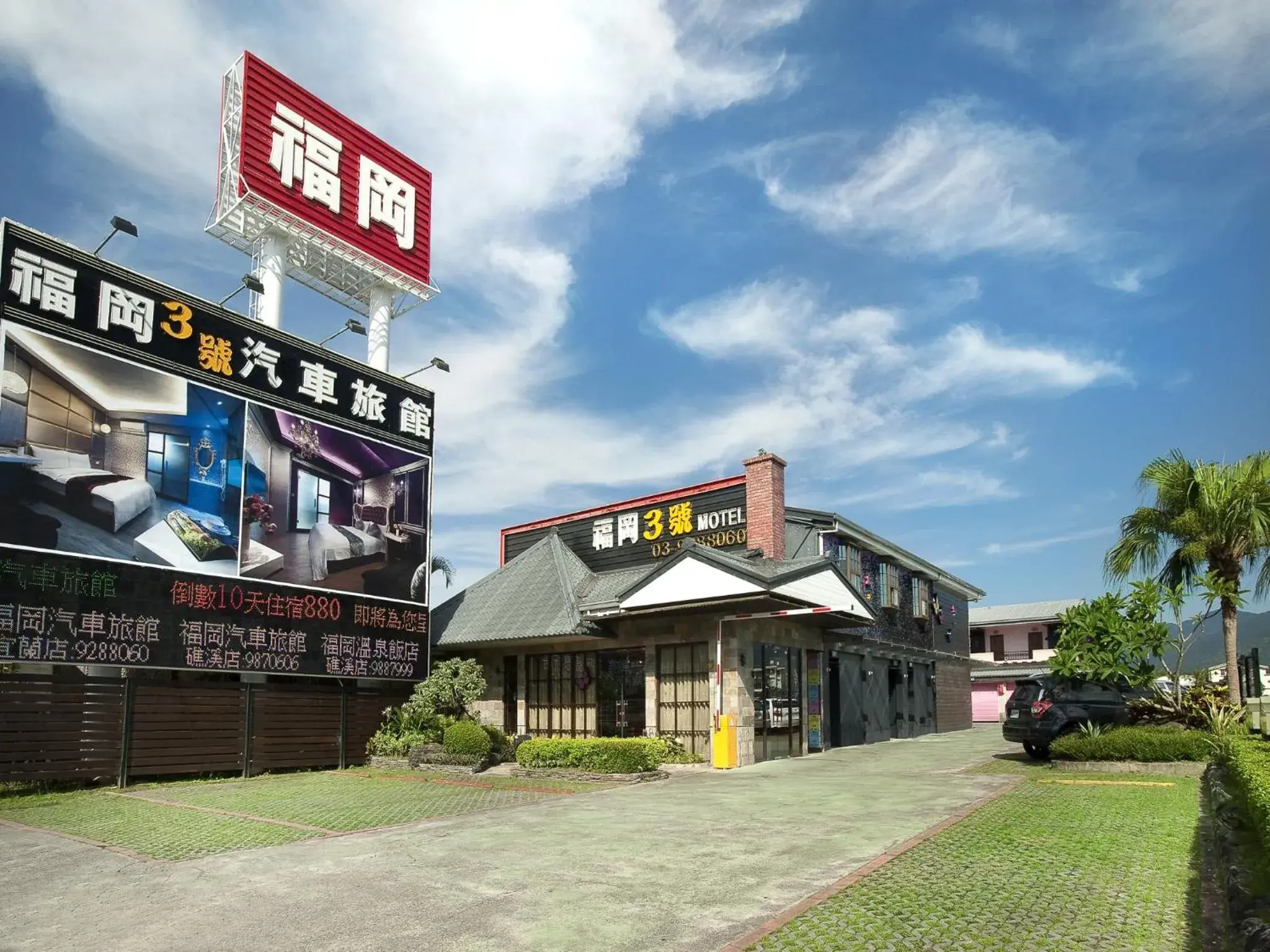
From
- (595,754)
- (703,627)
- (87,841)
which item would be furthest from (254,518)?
(703,627)

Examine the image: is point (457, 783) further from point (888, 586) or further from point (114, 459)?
point (888, 586)

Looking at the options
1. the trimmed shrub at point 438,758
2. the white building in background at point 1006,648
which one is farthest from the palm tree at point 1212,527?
the white building in background at point 1006,648

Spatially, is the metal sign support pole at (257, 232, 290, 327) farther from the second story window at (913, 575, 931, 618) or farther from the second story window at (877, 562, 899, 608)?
the second story window at (913, 575, 931, 618)

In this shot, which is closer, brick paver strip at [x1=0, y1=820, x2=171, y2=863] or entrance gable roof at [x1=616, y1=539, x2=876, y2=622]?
brick paver strip at [x1=0, y1=820, x2=171, y2=863]

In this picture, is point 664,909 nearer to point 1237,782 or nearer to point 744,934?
point 744,934

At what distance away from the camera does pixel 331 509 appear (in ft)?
71.5

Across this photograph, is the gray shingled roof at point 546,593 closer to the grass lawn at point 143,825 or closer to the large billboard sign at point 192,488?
the large billboard sign at point 192,488

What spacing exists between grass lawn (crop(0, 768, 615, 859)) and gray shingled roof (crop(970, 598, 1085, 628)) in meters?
38.9

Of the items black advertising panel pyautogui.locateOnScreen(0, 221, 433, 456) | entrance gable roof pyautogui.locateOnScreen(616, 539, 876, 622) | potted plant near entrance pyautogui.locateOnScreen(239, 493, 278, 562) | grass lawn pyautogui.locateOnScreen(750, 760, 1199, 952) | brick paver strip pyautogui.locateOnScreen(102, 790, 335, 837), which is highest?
black advertising panel pyautogui.locateOnScreen(0, 221, 433, 456)

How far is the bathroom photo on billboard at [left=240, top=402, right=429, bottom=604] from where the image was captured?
20.3 m

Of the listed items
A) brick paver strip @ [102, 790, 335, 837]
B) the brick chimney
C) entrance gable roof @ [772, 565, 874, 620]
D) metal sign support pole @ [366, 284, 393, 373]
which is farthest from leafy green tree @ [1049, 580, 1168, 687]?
metal sign support pole @ [366, 284, 393, 373]

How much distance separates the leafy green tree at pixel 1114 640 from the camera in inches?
703

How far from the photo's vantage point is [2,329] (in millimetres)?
16266

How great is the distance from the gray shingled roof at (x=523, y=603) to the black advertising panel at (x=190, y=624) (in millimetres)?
2208
